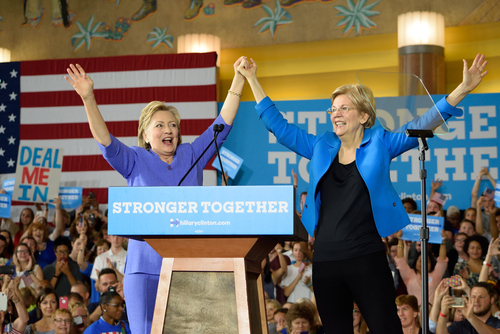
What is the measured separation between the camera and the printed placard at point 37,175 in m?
6.27

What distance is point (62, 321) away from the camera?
4.35 metres

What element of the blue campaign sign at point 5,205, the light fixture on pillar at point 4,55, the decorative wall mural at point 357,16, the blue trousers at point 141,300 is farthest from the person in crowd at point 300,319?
the light fixture on pillar at point 4,55

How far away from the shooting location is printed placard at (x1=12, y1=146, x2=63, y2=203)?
627 cm

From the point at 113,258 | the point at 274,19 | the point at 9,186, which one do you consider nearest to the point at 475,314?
the point at 113,258

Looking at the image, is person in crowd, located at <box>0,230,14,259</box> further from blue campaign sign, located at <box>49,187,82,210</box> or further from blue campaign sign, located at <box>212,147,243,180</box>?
blue campaign sign, located at <box>212,147,243,180</box>

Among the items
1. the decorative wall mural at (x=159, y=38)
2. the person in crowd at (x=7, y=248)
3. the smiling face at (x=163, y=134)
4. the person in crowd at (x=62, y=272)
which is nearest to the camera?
the smiling face at (x=163, y=134)

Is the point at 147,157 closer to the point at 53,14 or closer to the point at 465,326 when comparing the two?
the point at 465,326

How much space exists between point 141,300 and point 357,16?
19.6 ft

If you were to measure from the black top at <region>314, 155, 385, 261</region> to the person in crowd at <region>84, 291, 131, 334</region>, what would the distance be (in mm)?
2643

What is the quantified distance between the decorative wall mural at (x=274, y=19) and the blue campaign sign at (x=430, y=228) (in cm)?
386

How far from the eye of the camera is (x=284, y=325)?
446 centimetres

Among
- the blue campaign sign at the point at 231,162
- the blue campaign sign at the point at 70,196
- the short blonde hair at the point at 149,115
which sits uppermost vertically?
the blue campaign sign at the point at 231,162

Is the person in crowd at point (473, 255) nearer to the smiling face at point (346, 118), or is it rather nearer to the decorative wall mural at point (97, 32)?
the smiling face at point (346, 118)

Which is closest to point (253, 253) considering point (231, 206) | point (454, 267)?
point (231, 206)
